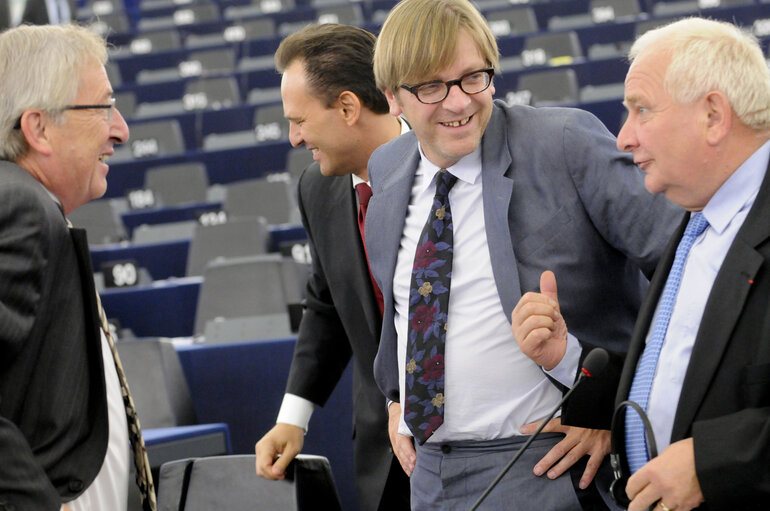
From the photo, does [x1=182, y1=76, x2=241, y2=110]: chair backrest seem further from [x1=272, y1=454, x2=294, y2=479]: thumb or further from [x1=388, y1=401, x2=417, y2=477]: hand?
[x1=388, y1=401, x2=417, y2=477]: hand

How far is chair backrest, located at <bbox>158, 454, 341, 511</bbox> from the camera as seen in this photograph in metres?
2.30

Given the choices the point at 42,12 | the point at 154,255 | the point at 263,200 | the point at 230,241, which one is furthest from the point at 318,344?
the point at 42,12

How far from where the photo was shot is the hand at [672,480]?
1385mm

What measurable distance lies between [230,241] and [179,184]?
2094 millimetres

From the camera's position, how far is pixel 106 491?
183 cm

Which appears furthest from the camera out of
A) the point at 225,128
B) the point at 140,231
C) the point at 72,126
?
the point at 225,128

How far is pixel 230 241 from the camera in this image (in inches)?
214

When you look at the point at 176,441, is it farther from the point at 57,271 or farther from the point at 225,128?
the point at 225,128

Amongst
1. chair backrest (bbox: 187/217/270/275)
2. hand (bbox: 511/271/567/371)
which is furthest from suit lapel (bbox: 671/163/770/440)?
chair backrest (bbox: 187/217/270/275)

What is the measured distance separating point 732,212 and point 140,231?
205 inches

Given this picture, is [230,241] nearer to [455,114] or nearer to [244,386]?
[244,386]

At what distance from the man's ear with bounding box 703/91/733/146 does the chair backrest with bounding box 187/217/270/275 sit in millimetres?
3998

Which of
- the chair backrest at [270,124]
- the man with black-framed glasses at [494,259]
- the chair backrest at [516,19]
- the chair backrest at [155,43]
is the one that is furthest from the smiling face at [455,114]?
the chair backrest at [155,43]

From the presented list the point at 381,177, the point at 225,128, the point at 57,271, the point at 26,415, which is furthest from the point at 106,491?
the point at 225,128
